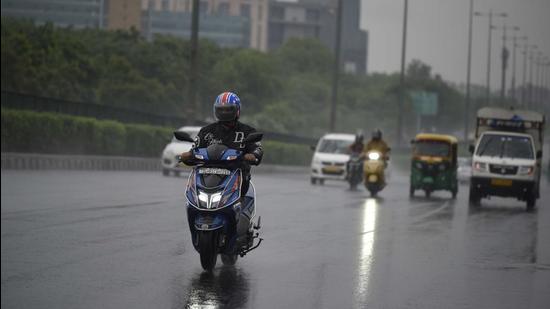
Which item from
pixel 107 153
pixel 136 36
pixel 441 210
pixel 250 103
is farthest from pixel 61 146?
pixel 250 103

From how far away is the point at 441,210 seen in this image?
90.0ft

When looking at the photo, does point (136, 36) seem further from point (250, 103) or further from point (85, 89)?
point (85, 89)

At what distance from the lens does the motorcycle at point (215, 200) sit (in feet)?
38.9

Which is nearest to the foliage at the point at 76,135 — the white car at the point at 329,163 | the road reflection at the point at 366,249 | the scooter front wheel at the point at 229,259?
the white car at the point at 329,163

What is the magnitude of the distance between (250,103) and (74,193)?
81.0 metres

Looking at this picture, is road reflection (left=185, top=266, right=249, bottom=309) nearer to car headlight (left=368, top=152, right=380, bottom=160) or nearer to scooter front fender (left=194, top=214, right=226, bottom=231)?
scooter front fender (left=194, top=214, right=226, bottom=231)

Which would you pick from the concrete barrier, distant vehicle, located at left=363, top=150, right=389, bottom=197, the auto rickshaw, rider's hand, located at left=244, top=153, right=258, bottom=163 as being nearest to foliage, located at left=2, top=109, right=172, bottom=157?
the concrete barrier

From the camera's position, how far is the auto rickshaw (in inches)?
1368

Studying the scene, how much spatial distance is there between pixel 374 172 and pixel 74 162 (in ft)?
45.8

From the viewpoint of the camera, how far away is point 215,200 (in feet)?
38.9

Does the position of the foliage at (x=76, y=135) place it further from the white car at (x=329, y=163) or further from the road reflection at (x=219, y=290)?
the road reflection at (x=219, y=290)

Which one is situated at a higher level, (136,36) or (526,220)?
(136,36)

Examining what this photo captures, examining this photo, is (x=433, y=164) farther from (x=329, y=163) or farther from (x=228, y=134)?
(x=228, y=134)

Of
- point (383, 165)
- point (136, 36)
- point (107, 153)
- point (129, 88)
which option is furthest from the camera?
point (136, 36)
